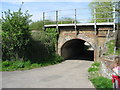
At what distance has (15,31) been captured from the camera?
12.9m

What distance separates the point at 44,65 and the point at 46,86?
17.7 feet

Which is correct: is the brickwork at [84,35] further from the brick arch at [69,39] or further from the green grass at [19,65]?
the green grass at [19,65]

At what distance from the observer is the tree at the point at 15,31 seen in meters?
12.9

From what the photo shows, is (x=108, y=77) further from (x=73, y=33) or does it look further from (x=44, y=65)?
(x=73, y=33)

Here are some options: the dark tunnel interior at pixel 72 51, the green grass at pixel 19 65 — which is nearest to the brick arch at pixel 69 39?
the dark tunnel interior at pixel 72 51

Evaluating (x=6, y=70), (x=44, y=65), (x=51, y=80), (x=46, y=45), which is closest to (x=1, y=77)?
(x=6, y=70)

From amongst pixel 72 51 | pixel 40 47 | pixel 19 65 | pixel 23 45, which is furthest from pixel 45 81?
pixel 72 51

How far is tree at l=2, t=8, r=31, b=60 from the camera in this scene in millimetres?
12898

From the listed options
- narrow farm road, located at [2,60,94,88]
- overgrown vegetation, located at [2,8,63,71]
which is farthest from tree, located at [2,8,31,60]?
narrow farm road, located at [2,60,94,88]

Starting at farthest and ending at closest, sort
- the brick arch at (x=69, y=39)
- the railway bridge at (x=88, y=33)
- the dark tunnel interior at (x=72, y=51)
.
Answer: the dark tunnel interior at (x=72, y=51) → the brick arch at (x=69, y=39) → the railway bridge at (x=88, y=33)

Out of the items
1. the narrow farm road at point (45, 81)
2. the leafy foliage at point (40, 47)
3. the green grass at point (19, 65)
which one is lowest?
the narrow farm road at point (45, 81)

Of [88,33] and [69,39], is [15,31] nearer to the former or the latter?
[69,39]

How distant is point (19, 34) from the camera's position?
12.8m

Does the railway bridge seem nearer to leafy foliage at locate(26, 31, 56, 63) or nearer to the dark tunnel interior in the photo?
the dark tunnel interior
